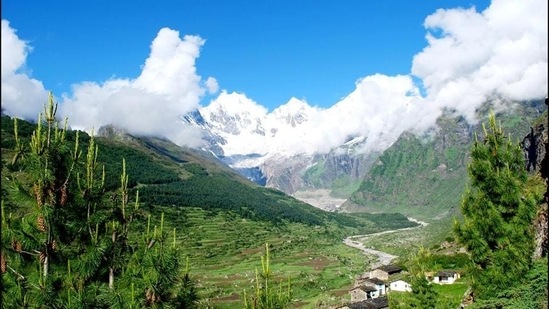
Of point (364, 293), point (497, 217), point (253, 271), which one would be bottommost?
point (253, 271)

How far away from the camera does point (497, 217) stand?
27344 mm

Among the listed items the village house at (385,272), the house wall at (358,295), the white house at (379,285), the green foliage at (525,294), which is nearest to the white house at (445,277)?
the white house at (379,285)

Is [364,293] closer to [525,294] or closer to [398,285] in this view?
[398,285]

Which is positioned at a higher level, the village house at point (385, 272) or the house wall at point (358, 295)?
the village house at point (385, 272)

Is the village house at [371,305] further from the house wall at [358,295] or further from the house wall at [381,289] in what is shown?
the house wall at [381,289]

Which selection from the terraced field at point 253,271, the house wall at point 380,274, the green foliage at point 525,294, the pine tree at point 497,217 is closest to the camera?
the green foliage at point 525,294

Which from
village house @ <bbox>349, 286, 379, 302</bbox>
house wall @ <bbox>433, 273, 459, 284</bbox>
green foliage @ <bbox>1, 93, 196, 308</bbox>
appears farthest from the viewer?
village house @ <bbox>349, 286, 379, 302</bbox>

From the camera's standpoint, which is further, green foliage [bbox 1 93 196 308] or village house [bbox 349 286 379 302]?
village house [bbox 349 286 379 302]

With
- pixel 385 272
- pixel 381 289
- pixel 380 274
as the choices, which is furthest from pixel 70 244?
pixel 380 274

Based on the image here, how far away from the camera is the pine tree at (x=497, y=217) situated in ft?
88.4

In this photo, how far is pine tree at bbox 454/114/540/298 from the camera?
27.0 m

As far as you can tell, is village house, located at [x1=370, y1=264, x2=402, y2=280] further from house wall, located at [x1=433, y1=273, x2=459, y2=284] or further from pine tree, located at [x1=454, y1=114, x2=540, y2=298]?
pine tree, located at [x1=454, y1=114, x2=540, y2=298]

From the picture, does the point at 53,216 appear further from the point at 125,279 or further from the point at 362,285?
the point at 362,285

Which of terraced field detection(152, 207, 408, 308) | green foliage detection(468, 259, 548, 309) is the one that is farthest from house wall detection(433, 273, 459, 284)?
green foliage detection(468, 259, 548, 309)
